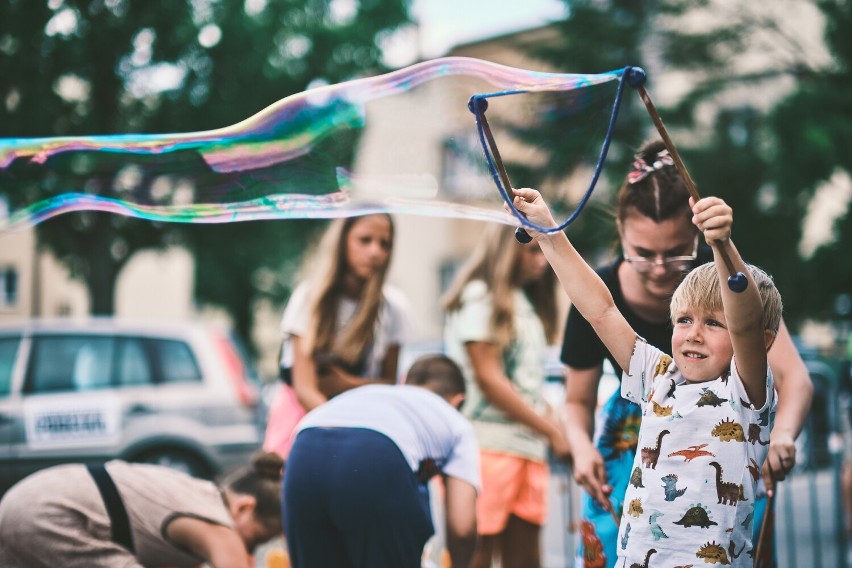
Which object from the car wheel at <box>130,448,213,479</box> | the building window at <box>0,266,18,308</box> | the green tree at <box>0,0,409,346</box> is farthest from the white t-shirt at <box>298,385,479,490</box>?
the building window at <box>0,266,18,308</box>

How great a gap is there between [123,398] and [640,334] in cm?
600

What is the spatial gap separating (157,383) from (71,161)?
4719mm

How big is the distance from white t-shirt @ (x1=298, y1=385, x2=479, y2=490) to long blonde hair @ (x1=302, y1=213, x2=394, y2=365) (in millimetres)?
863

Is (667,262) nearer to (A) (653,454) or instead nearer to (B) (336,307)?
(A) (653,454)

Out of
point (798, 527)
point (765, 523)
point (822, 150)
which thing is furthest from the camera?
point (822, 150)

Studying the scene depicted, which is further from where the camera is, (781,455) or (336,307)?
(336,307)

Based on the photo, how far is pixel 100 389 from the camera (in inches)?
310

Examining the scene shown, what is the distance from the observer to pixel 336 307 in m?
4.09

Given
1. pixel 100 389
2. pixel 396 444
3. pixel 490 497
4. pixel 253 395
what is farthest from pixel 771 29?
pixel 396 444

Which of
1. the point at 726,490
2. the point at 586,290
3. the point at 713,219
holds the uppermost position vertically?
the point at 713,219

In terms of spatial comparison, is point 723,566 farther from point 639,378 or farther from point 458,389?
point 458,389

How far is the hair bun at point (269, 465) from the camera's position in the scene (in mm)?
3594

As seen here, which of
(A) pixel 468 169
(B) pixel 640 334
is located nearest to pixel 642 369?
(B) pixel 640 334

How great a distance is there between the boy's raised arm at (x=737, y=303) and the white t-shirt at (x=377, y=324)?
2.14 m
